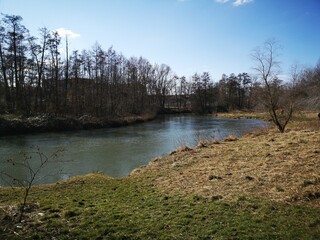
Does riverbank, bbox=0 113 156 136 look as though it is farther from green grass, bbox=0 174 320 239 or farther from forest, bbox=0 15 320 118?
green grass, bbox=0 174 320 239

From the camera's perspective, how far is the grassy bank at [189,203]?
494 cm

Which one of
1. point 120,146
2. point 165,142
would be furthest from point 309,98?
point 120,146

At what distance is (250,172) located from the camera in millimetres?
8547

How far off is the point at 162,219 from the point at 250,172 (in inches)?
159

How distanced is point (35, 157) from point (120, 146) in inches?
238

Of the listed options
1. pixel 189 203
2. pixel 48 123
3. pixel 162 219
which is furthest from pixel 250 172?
pixel 48 123

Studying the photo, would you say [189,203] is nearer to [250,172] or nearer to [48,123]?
[250,172]

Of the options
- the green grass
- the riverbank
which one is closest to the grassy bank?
the green grass

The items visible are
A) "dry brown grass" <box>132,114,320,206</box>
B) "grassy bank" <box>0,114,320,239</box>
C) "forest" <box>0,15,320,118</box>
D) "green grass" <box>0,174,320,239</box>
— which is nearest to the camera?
"green grass" <box>0,174,320,239</box>

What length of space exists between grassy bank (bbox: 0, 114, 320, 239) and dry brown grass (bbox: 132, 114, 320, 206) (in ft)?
0.08

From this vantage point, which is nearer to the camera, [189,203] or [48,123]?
[189,203]

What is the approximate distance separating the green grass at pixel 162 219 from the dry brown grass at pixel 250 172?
22.3 inches

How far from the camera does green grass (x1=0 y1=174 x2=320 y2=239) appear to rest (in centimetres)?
482

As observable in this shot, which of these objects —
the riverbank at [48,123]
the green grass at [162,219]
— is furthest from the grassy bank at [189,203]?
the riverbank at [48,123]
